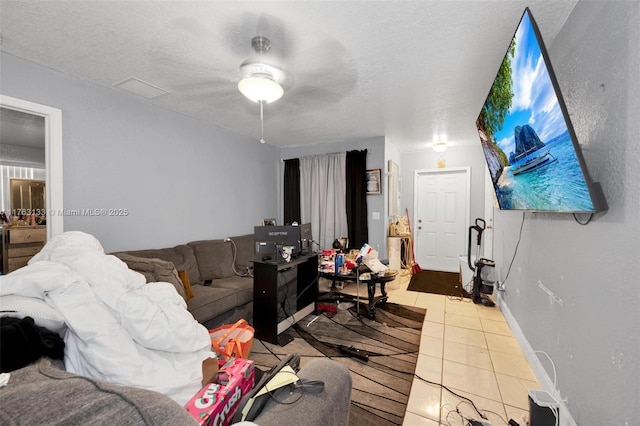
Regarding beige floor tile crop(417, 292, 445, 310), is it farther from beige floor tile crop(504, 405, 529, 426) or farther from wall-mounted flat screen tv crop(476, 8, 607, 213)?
wall-mounted flat screen tv crop(476, 8, 607, 213)

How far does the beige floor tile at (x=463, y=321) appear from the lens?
280cm

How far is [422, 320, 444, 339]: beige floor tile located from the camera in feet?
8.66

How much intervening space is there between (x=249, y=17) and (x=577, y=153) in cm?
184

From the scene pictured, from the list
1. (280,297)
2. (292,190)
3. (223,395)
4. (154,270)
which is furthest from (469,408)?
(292,190)

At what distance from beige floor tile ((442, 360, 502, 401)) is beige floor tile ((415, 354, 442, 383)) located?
36mm

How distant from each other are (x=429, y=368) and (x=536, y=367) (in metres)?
0.76

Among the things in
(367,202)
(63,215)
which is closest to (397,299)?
(367,202)

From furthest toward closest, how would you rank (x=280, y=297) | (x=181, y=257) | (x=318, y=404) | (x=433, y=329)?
(x=280, y=297) < (x=181, y=257) < (x=433, y=329) < (x=318, y=404)

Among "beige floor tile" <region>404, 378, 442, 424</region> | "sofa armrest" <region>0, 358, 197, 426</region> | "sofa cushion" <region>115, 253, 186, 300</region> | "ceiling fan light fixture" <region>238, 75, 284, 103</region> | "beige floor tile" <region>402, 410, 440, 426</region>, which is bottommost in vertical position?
"beige floor tile" <region>402, 410, 440, 426</region>

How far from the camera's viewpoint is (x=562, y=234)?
5.28 feet

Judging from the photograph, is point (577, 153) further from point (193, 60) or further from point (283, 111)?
point (283, 111)

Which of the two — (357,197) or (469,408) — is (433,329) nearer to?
(469,408)

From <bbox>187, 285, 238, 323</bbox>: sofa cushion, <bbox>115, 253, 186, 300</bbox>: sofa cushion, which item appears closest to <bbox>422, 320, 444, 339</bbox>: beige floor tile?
<bbox>187, 285, 238, 323</bbox>: sofa cushion

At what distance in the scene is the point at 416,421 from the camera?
159cm
